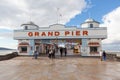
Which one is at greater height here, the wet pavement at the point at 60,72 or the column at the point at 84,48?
the column at the point at 84,48

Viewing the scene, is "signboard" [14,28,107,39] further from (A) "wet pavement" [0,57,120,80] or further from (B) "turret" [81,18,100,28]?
(A) "wet pavement" [0,57,120,80]

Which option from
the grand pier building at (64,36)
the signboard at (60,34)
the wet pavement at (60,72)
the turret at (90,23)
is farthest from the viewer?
the turret at (90,23)

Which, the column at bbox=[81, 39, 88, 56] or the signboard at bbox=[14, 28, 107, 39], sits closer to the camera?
the signboard at bbox=[14, 28, 107, 39]

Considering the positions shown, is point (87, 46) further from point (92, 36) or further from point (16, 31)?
point (16, 31)

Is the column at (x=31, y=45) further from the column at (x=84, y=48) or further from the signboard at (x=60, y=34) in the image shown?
the column at (x=84, y=48)

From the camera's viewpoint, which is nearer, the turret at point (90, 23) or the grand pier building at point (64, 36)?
the grand pier building at point (64, 36)

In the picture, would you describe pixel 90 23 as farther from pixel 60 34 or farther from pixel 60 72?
pixel 60 72

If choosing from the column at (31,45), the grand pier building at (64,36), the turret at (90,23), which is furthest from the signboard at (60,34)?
the turret at (90,23)

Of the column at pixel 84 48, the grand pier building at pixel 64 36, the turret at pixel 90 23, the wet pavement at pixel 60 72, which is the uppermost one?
the turret at pixel 90 23

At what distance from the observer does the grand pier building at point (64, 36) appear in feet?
125

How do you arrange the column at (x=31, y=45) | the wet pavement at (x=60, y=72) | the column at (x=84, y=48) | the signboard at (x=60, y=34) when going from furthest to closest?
the column at (x=31, y=45), the column at (x=84, y=48), the signboard at (x=60, y=34), the wet pavement at (x=60, y=72)

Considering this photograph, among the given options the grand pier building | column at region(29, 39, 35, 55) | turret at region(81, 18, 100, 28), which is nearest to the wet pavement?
the grand pier building

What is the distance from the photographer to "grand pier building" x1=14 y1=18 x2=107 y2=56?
38188mm

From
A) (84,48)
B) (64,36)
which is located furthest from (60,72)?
(84,48)
